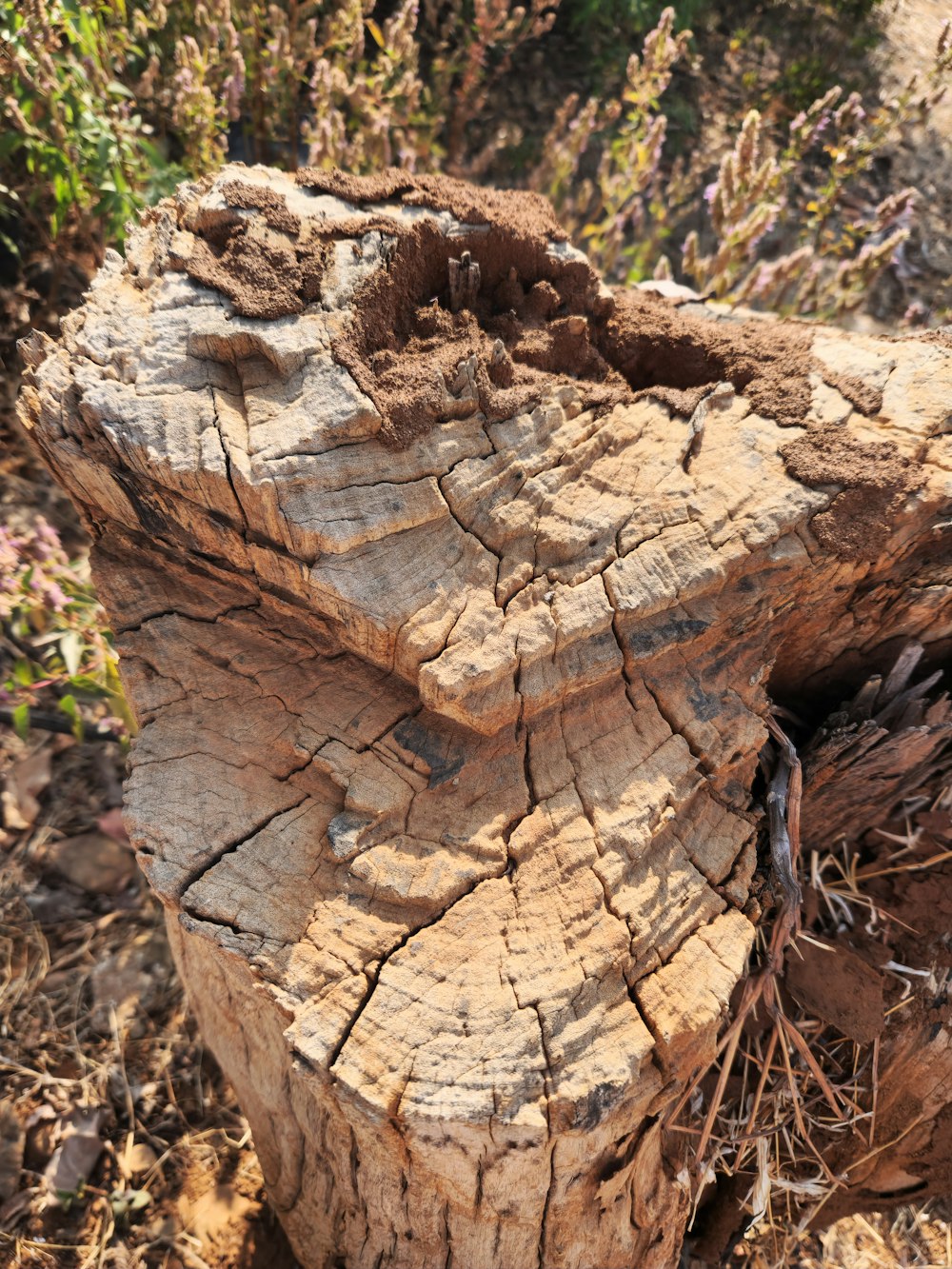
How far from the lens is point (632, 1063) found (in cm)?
147

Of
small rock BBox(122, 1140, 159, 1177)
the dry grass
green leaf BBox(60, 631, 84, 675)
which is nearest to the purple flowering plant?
green leaf BBox(60, 631, 84, 675)

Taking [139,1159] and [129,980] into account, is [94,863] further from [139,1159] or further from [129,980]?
[139,1159]

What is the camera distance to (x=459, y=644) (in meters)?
1.61

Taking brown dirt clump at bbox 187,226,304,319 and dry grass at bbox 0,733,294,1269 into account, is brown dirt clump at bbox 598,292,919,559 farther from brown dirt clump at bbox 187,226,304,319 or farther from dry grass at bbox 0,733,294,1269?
dry grass at bbox 0,733,294,1269

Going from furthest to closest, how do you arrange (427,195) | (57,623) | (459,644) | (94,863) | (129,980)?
(94,863), (129,980), (57,623), (427,195), (459,644)

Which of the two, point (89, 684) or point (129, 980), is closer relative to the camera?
point (89, 684)

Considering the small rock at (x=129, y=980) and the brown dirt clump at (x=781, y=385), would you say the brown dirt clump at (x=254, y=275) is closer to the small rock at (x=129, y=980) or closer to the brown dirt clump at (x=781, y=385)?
the brown dirt clump at (x=781, y=385)

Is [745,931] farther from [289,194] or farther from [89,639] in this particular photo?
[89,639]

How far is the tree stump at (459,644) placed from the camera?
4.98ft

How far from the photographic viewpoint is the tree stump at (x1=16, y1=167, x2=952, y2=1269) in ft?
4.98

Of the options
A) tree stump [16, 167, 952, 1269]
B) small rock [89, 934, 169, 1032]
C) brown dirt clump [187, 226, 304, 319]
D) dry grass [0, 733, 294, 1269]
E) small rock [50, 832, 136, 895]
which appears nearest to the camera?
tree stump [16, 167, 952, 1269]

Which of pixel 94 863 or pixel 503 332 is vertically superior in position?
pixel 503 332

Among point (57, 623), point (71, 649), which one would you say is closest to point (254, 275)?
point (71, 649)

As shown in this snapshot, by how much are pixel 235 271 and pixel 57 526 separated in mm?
2613
